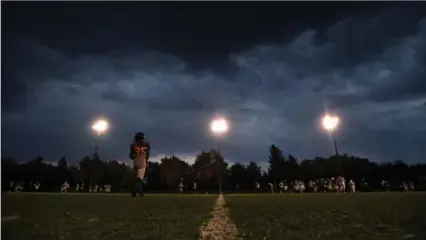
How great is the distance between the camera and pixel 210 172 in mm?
142375

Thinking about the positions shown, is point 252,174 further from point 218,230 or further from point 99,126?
point 218,230

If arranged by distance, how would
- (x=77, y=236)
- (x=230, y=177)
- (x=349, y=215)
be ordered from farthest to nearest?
(x=230, y=177)
(x=349, y=215)
(x=77, y=236)

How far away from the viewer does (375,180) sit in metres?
121

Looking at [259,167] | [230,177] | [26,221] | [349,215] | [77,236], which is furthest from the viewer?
[259,167]

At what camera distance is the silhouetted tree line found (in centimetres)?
10962

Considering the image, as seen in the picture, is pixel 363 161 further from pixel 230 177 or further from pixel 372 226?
pixel 372 226

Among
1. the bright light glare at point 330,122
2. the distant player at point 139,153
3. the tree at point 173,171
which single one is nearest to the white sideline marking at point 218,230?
the distant player at point 139,153

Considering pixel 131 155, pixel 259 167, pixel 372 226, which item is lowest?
pixel 372 226

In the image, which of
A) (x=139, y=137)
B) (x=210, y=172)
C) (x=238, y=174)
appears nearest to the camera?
(x=139, y=137)

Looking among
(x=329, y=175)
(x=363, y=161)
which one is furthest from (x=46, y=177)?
(x=363, y=161)

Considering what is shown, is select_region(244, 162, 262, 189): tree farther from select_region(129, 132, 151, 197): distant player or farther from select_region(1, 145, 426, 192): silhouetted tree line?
select_region(129, 132, 151, 197): distant player

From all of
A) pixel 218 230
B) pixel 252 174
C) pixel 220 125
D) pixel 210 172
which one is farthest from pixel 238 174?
pixel 218 230

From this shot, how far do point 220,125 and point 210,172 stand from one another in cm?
9389

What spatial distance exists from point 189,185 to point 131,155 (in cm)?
8049
